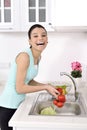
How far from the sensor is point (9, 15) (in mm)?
2490

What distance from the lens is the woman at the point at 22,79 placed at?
1.70 meters

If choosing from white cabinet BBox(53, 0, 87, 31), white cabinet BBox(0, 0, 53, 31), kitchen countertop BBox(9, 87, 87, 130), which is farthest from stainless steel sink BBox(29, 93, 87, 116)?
white cabinet BBox(0, 0, 53, 31)

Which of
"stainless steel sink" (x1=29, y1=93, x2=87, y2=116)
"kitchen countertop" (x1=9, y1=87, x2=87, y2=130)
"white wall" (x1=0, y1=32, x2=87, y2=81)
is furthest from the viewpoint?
"white wall" (x1=0, y1=32, x2=87, y2=81)

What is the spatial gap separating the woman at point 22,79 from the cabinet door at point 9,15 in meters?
0.71

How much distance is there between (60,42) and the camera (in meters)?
2.82

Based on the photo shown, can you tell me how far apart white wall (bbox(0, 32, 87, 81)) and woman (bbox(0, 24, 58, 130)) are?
101 cm

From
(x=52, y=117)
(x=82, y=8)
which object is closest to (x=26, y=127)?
(x=52, y=117)

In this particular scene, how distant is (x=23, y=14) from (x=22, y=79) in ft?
3.15

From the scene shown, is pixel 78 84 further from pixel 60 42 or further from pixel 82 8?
pixel 82 8

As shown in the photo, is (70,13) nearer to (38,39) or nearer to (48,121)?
(38,39)

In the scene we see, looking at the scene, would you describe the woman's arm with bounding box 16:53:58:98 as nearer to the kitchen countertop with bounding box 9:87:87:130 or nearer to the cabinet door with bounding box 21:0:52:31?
the kitchen countertop with bounding box 9:87:87:130

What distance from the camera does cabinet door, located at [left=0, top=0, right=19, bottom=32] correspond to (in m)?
2.46

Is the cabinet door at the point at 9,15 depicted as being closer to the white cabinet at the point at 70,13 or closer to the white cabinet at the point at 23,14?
the white cabinet at the point at 23,14

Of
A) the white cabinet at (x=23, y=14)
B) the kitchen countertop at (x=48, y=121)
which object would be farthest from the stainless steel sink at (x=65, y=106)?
the white cabinet at (x=23, y=14)
